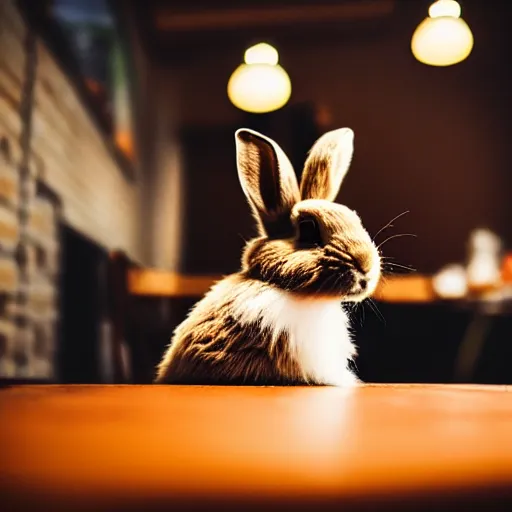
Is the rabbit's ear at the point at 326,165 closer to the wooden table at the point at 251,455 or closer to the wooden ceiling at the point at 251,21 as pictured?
the wooden table at the point at 251,455

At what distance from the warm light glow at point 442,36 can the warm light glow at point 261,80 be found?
30 centimetres

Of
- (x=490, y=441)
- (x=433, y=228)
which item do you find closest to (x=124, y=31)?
(x=433, y=228)

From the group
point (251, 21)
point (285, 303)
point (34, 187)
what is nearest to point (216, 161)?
point (251, 21)

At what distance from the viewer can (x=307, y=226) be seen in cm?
73

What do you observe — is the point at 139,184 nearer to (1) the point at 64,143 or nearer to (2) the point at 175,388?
(1) the point at 64,143

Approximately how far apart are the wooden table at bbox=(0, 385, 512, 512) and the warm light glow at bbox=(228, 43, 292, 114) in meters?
0.79

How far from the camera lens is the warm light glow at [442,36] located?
1119mm

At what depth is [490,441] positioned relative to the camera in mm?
351

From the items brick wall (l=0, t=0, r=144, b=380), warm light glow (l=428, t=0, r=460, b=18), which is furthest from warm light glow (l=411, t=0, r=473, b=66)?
brick wall (l=0, t=0, r=144, b=380)

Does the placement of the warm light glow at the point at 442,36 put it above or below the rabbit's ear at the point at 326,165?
above

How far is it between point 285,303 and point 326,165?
203 mm

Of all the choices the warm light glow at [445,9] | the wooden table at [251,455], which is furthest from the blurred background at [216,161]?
the wooden table at [251,455]

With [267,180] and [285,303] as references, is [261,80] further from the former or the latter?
[285,303]

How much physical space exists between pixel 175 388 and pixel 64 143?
65.8 inches
